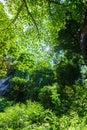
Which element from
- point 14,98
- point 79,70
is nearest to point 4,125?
point 79,70

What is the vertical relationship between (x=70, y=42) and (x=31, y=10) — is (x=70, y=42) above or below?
above

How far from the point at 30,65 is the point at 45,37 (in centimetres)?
138

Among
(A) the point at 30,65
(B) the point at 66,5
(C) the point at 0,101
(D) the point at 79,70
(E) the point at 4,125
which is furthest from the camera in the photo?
(C) the point at 0,101

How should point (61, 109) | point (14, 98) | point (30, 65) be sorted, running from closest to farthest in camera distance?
point (30, 65) < point (61, 109) < point (14, 98)

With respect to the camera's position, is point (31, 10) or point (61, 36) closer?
point (31, 10)

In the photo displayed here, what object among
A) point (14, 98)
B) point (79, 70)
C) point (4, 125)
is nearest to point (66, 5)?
point (4, 125)

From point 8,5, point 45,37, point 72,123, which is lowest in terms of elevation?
point 72,123

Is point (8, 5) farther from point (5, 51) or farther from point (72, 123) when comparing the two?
point (72, 123)

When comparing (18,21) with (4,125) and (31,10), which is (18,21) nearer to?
(31,10)

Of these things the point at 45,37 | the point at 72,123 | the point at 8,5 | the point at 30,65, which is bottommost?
the point at 72,123

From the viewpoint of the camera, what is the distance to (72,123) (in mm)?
9594

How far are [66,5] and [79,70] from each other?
72.3 feet

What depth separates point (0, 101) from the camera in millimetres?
41906

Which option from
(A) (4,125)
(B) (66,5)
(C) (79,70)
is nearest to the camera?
(B) (66,5)
